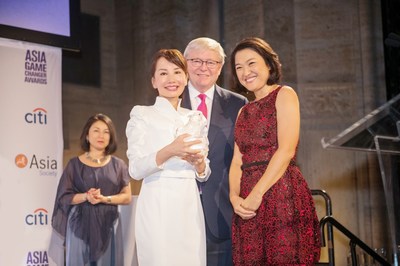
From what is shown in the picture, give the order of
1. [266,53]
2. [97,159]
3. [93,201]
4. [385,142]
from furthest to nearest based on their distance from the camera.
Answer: [97,159] → [93,201] → [385,142] → [266,53]

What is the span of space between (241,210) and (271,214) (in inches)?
6.1

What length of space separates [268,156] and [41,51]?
4.30 metres

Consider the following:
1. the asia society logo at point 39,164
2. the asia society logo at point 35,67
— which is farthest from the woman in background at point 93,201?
the asia society logo at point 35,67

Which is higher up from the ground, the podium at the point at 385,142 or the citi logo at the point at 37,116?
the citi logo at the point at 37,116

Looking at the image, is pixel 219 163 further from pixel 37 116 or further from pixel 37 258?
pixel 37 116

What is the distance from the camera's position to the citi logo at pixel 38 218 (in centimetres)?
635

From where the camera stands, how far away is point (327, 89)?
23.3ft

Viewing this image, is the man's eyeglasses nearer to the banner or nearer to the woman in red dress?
the woman in red dress

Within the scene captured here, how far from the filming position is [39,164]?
6570mm

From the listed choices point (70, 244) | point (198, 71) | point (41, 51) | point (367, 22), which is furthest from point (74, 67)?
point (198, 71)

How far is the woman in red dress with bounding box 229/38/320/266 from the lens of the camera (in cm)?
312

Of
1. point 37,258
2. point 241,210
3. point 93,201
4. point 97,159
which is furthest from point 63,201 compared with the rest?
point 241,210

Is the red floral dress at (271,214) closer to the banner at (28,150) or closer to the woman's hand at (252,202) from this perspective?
the woman's hand at (252,202)

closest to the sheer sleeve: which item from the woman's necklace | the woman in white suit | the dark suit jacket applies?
the woman's necklace
